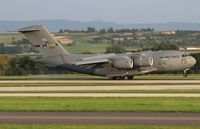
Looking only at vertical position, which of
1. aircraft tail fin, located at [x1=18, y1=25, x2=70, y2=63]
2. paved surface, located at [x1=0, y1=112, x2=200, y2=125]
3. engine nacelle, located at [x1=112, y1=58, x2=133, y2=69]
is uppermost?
paved surface, located at [x1=0, y1=112, x2=200, y2=125]

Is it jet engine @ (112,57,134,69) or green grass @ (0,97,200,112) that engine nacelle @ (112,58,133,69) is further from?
green grass @ (0,97,200,112)

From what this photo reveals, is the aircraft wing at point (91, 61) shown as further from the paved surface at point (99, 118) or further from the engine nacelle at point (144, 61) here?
the paved surface at point (99, 118)

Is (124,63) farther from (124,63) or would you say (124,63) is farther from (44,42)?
(44,42)

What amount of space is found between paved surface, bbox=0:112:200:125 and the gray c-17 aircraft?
104 ft

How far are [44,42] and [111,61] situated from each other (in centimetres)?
757

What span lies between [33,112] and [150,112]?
17.4 ft

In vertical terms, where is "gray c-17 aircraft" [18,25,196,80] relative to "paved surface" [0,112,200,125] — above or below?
below

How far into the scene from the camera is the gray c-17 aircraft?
181ft

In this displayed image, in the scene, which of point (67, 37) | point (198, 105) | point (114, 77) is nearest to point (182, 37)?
point (67, 37)

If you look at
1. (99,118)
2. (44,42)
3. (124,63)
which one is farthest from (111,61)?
(99,118)

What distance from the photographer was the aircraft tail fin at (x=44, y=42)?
5744 centimetres

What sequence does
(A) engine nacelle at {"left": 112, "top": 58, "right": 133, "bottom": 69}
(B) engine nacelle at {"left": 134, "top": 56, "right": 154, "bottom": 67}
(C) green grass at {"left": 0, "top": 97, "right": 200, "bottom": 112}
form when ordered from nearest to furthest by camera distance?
(C) green grass at {"left": 0, "top": 97, "right": 200, "bottom": 112} → (B) engine nacelle at {"left": 134, "top": 56, "right": 154, "bottom": 67} → (A) engine nacelle at {"left": 112, "top": 58, "right": 133, "bottom": 69}

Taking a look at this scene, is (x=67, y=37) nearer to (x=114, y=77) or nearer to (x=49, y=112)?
(x=114, y=77)

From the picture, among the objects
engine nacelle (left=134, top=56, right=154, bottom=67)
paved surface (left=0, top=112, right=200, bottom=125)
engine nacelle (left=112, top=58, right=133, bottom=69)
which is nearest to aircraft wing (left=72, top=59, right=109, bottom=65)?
engine nacelle (left=112, top=58, right=133, bottom=69)
